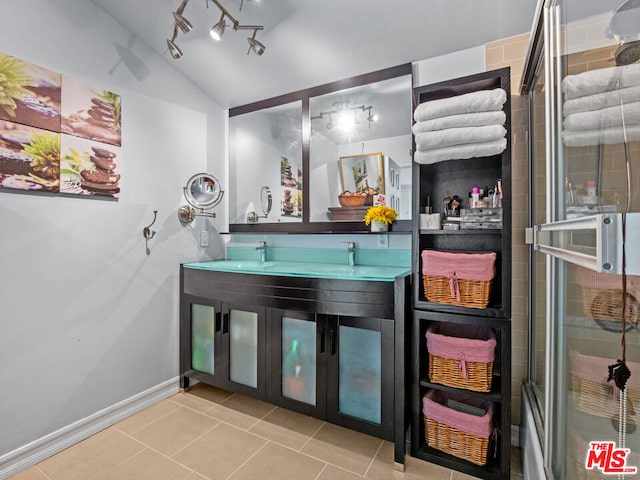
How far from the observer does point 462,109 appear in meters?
1.58

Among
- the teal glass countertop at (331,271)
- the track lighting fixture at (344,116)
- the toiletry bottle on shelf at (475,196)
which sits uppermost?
the track lighting fixture at (344,116)

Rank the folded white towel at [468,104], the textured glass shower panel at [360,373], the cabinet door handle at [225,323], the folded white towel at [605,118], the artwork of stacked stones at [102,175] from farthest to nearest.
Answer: the cabinet door handle at [225,323], the artwork of stacked stones at [102,175], the textured glass shower panel at [360,373], the folded white towel at [468,104], the folded white towel at [605,118]

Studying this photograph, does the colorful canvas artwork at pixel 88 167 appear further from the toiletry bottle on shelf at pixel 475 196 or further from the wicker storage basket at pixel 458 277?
the toiletry bottle on shelf at pixel 475 196

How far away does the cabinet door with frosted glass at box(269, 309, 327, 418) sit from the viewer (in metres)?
1.88

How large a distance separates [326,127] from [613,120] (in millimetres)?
1887

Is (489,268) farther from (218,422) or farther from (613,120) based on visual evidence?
(218,422)

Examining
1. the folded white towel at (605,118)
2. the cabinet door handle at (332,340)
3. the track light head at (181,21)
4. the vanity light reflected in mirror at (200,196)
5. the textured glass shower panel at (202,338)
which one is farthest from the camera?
the vanity light reflected in mirror at (200,196)

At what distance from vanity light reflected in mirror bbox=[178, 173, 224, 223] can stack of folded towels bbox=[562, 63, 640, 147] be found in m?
2.33

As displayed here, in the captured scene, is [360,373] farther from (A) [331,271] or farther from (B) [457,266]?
(B) [457,266]

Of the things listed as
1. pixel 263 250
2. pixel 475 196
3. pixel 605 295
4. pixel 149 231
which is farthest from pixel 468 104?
pixel 149 231

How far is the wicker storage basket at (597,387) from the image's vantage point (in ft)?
2.49

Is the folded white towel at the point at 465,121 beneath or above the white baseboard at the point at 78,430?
above

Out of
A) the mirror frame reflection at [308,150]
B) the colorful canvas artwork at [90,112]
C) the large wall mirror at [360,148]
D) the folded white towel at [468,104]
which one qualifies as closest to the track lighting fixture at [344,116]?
the large wall mirror at [360,148]

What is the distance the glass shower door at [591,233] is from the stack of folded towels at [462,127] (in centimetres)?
29
